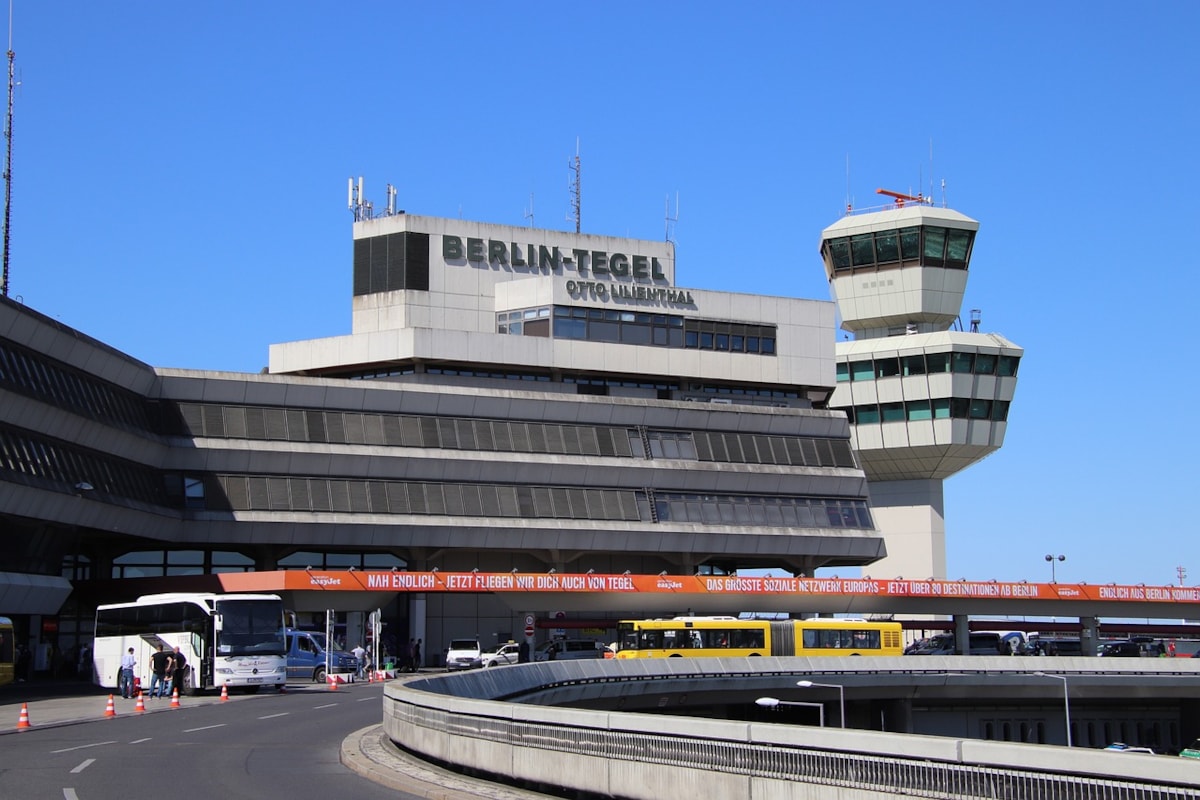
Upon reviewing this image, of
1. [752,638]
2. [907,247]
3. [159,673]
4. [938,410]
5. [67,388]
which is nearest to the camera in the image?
[159,673]

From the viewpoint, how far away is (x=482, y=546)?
246 ft

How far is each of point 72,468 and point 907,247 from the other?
2417 inches

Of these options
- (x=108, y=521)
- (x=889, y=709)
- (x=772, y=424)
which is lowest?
(x=889, y=709)

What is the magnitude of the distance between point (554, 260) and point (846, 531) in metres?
22.8

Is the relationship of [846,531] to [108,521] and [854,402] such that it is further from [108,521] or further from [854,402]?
[108,521]

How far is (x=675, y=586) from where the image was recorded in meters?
74.7

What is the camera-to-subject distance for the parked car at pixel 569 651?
2630 inches

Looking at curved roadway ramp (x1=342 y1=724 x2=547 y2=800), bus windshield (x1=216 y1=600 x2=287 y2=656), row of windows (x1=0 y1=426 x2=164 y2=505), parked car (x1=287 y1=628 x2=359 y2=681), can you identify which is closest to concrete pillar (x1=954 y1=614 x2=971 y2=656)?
parked car (x1=287 y1=628 x2=359 y2=681)

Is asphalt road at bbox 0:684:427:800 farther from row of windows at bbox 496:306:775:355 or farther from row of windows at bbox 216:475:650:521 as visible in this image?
row of windows at bbox 496:306:775:355

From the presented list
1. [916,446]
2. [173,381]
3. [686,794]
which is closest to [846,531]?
[916,446]

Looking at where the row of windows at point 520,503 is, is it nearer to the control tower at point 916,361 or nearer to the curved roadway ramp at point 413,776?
the control tower at point 916,361

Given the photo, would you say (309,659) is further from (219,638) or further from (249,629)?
(219,638)

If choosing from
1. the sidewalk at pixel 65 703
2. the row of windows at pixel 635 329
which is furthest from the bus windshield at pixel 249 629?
the row of windows at pixel 635 329

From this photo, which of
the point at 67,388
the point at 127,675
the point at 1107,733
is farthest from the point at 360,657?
the point at 1107,733
